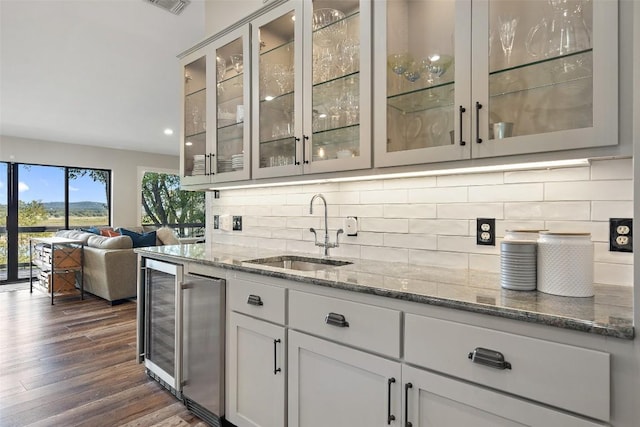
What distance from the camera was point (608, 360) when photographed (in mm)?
837

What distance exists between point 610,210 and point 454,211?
56 centimetres

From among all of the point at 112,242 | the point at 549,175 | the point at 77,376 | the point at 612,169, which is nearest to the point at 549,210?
the point at 549,175

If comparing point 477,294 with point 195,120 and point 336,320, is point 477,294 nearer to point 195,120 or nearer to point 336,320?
point 336,320

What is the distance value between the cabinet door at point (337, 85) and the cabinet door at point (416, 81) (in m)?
0.07

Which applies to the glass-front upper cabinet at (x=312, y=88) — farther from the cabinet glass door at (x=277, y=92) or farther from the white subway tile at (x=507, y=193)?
the white subway tile at (x=507, y=193)

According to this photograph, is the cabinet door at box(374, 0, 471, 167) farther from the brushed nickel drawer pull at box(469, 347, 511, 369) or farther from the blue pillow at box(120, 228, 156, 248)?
the blue pillow at box(120, 228, 156, 248)

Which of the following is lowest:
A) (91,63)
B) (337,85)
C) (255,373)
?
(255,373)

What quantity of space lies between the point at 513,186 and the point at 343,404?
1.10 metres

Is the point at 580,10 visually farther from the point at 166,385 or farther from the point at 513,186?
the point at 166,385

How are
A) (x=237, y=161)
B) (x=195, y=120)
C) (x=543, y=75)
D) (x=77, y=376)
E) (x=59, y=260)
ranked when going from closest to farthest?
(x=543, y=75) → (x=237, y=161) → (x=77, y=376) → (x=195, y=120) → (x=59, y=260)

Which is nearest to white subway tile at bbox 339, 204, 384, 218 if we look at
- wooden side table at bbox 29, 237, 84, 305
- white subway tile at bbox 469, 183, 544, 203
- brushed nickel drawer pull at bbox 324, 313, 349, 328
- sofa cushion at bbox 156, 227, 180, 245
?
white subway tile at bbox 469, 183, 544, 203

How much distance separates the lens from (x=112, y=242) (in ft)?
15.0

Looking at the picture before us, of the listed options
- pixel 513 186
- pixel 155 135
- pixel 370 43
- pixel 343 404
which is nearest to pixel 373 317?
pixel 343 404

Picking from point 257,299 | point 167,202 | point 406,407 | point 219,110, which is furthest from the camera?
point 167,202
